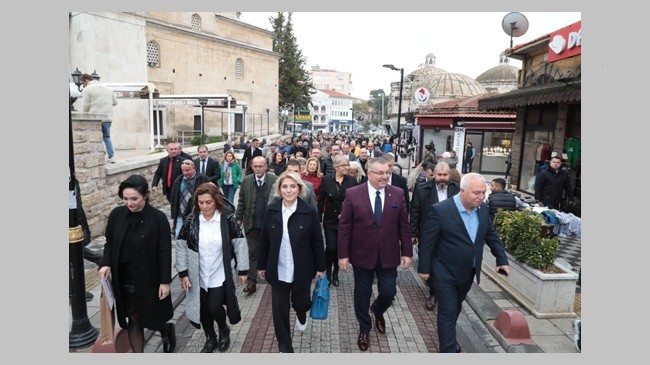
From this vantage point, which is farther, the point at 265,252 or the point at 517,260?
the point at 517,260

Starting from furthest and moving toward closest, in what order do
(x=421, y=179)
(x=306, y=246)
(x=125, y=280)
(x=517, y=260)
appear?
(x=421, y=179), (x=517, y=260), (x=306, y=246), (x=125, y=280)

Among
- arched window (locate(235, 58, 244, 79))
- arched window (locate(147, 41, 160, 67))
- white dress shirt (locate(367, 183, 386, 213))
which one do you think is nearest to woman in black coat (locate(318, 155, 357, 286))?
white dress shirt (locate(367, 183, 386, 213))

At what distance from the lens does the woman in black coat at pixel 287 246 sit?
3.95 metres

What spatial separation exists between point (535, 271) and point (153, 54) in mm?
31799

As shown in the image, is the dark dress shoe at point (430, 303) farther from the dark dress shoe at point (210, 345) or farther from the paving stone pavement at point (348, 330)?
the dark dress shoe at point (210, 345)

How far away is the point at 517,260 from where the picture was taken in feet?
18.3

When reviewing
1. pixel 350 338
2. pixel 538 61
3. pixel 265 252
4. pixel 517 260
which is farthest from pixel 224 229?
pixel 538 61

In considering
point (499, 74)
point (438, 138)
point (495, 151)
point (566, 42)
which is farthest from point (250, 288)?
point (499, 74)

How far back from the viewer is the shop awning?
29.6ft

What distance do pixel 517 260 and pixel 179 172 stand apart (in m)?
5.75

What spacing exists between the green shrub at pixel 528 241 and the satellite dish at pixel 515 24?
9.98 meters

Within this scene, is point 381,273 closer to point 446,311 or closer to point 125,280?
point 446,311

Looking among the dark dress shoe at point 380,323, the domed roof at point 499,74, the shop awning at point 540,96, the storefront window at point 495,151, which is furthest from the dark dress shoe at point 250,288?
the domed roof at point 499,74

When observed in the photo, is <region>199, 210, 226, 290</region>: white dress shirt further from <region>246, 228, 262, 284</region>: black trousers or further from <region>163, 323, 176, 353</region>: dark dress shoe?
<region>246, 228, 262, 284</region>: black trousers
